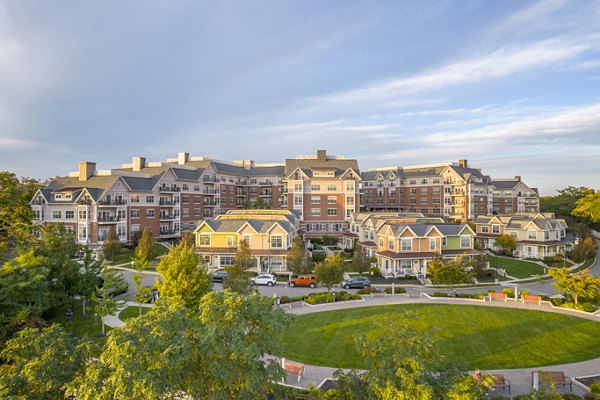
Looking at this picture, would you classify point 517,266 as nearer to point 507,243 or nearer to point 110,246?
point 507,243

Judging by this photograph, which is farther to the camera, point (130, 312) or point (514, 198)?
point (514, 198)

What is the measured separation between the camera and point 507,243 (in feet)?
186

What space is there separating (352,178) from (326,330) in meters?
48.3

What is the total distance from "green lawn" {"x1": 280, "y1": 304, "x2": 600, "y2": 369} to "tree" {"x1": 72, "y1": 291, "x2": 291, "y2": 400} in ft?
28.7

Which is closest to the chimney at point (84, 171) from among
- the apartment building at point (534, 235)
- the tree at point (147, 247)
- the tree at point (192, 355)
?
the tree at point (147, 247)

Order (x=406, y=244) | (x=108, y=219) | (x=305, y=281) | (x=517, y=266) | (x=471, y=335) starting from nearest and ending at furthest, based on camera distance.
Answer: (x=471, y=335) → (x=305, y=281) → (x=406, y=244) → (x=517, y=266) → (x=108, y=219)

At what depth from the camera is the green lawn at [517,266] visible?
4662 cm

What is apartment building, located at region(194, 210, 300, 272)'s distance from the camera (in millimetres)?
46125

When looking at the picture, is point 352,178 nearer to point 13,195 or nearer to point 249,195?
point 249,195

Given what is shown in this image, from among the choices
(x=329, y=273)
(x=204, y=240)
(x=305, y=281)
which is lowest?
(x=305, y=281)

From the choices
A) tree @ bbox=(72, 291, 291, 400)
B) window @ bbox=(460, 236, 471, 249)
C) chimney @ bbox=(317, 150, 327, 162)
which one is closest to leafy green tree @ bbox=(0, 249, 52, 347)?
tree @ bbox=(72, 291, 291, 400)

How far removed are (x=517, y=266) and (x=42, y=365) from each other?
55355 mm

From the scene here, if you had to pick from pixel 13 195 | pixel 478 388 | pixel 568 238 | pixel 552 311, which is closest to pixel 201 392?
pixel 478 388

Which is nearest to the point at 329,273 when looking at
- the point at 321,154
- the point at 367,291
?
the point at 367,291
